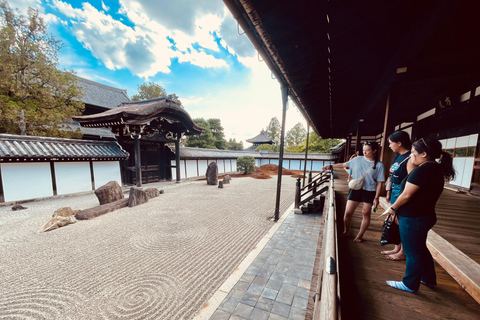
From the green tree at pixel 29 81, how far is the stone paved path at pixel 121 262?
13.9ft

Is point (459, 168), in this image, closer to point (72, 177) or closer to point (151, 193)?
point (151, 193)

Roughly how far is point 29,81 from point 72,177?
482cm

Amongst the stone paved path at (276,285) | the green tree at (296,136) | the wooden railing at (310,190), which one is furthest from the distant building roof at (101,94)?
the green tree at (296,136)

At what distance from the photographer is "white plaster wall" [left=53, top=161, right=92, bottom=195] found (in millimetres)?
8250

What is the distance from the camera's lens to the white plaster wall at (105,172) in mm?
9602

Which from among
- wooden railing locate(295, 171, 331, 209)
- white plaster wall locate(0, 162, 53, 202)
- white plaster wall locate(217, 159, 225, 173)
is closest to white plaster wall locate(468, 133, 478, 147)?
wooden railing locate(295, 171, 331, 209)

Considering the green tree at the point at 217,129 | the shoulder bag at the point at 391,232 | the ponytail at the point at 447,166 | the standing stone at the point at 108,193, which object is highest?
the green tree at the point at 217,129

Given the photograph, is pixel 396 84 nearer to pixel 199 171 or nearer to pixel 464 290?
pixel 464 290

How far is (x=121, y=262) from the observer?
3551mm

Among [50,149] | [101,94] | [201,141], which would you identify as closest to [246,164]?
[201,141]

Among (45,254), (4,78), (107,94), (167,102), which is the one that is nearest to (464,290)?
(45,254)

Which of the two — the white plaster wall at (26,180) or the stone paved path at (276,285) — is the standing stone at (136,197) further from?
the stone paved path at (276,285)

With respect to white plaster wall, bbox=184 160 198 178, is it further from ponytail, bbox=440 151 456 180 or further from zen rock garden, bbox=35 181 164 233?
ponytail, bbox=440 151 456 180

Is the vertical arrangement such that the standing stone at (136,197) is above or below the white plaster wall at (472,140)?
below
